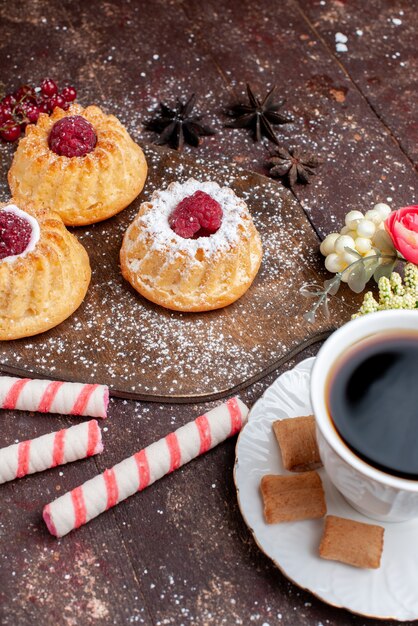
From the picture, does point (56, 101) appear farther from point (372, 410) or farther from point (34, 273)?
point (372, 410)

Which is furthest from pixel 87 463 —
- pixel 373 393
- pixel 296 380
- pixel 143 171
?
pixel 143 171

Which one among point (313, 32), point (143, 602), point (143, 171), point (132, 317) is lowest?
point (143, 602)

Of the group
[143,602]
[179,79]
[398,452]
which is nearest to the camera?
[398,452]

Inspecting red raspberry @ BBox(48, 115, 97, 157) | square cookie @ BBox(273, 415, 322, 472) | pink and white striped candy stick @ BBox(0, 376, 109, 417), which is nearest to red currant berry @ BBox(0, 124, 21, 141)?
red raspberry @ BBox(48, 115, 97, 157)

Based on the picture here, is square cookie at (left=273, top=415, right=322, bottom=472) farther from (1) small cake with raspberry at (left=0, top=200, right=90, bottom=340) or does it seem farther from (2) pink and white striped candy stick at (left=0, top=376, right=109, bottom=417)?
(1) small cake with raspberry at (left=0, top=200, right=90, bottom=340)

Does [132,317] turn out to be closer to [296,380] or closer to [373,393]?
[296,380]

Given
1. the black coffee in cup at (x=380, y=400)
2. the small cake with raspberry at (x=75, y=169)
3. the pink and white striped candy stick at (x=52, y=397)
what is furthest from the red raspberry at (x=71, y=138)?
the black coffee in cup at (x=380, y=400)

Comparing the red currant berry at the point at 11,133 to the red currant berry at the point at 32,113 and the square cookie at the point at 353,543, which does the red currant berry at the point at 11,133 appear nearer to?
the red currant berry at the point at 32,113

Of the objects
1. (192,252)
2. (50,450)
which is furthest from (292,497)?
(192,252)
